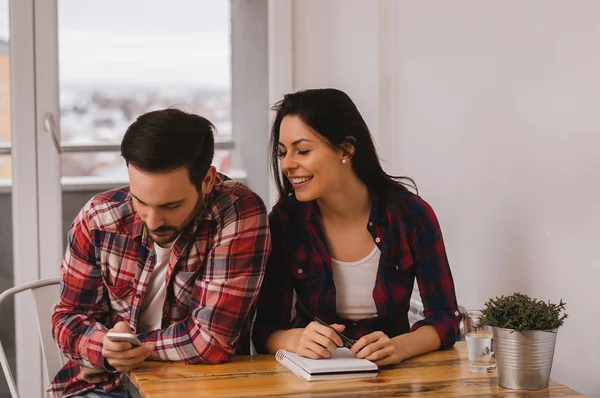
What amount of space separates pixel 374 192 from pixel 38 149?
156cm

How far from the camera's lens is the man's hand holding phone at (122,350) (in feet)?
5.59

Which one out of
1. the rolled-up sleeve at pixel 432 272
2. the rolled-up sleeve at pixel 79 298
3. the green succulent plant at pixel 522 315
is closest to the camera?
the green succulent plant at pixel 522 315

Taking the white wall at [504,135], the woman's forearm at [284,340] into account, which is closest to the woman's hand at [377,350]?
the woman's forearm at [284,340]

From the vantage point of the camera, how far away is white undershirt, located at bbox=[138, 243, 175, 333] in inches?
76.7

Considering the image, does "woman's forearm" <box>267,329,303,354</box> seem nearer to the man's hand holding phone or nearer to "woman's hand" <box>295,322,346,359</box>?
"woman's hand" <box>295,322,346,359</box>

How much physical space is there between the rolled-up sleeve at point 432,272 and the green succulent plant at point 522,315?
397 millimetres

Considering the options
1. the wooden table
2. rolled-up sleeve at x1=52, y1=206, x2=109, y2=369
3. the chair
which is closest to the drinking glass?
the wooden table

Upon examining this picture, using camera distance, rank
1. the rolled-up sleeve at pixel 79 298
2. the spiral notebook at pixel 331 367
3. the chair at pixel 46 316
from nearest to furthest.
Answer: the spiral notebook at pixel 331 367
the rolled-up sleeve at pixel 79 298
the chair at pixel 46 316

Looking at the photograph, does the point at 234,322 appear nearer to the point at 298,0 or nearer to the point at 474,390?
the point at 474,390

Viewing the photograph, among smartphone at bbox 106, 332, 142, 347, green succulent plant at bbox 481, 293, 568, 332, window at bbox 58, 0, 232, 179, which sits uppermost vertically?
window at bbox 58, 0, 232, 179

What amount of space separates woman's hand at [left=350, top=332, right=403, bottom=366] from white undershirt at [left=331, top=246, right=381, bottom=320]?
271mm

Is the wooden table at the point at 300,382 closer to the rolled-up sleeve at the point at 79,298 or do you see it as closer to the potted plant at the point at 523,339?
the potted plant at the point at 523,339

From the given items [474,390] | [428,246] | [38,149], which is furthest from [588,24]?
[38,149]

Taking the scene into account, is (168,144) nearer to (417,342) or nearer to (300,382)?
(300,382)
